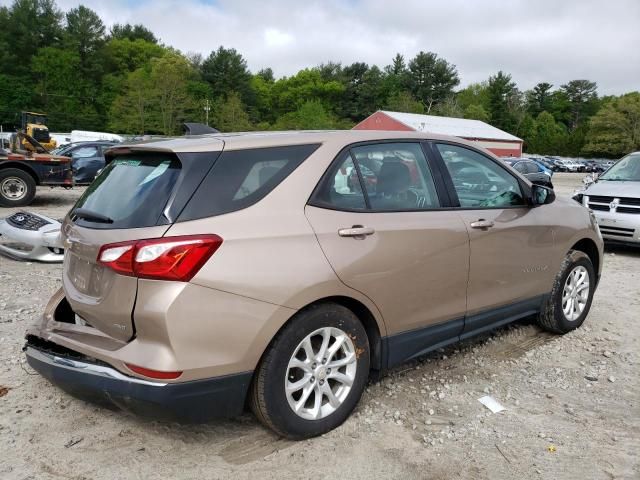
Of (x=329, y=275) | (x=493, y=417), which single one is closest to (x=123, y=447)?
(x=329, y=275)

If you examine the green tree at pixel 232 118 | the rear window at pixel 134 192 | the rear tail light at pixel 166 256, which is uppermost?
the green tree at pixel 232 118

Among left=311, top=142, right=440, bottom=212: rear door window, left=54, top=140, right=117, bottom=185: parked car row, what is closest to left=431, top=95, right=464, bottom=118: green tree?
left=54, top=140, right=117, bottom=185: parked car row

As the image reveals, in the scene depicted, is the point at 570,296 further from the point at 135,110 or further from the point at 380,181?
the point at 135,110

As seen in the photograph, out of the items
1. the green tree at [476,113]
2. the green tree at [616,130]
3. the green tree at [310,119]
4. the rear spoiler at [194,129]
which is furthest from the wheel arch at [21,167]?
the green tree at [476,113]

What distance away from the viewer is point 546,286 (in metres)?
4.31

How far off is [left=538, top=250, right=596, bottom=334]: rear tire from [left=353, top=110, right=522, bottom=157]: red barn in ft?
164

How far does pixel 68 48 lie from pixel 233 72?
26.7 meters

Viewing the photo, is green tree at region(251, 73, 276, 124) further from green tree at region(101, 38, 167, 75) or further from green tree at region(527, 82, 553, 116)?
green tree at region(527, 82, 553, 116)

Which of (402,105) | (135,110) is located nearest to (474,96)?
(402,105)

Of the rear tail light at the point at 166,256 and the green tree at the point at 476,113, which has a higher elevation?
the green tree at the point at 476,113

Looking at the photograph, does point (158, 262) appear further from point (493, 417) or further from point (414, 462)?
point (493, 417)

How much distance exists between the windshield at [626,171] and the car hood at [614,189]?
0.25 metres

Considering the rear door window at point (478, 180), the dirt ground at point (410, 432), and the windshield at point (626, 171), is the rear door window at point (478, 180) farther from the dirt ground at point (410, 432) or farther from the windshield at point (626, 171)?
the windshield at point (626, 171)

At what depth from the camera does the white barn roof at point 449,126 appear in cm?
5569
